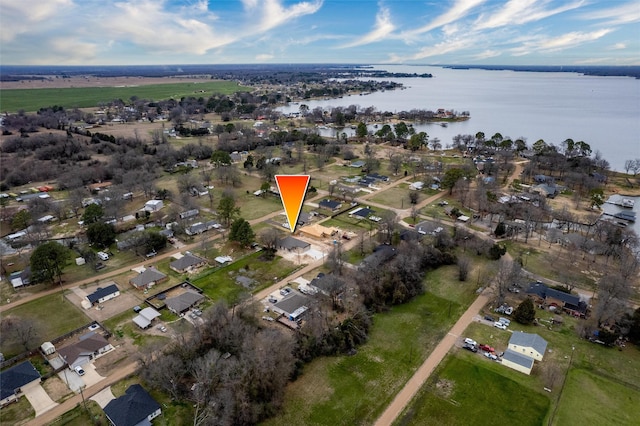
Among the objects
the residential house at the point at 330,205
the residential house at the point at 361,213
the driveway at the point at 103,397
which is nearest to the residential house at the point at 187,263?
the driveway at the point at 103,397

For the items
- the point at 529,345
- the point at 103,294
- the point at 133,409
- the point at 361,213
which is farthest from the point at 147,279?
the point at 529,345

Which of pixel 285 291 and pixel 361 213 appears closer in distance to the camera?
pixel 285 291

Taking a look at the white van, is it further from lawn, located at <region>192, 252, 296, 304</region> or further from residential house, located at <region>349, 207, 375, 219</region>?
residential house, located at <region>349, 207, 375, 219</region>

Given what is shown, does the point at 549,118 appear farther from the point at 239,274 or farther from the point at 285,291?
the point at 239,274

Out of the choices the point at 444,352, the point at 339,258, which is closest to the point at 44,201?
the point at 339,258

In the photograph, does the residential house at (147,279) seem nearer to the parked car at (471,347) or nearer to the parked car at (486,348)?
the parked car at (471,347)

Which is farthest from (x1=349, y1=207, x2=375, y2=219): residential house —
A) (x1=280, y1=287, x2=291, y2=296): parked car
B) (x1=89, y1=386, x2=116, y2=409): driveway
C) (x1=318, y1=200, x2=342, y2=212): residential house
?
(x1=89, y1=386, x2=116, y2=409): driveway
